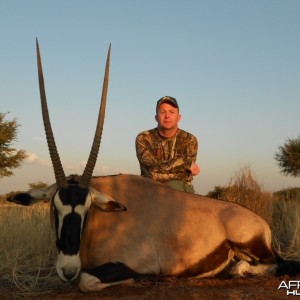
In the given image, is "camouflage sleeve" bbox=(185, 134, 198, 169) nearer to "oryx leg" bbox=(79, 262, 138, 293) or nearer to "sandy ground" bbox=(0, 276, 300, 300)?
"sandy ground" bbox=(0, 276, 300, 300)

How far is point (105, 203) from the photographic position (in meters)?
4.42

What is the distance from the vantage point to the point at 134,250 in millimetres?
4523

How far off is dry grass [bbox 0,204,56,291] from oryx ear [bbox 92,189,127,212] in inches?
38.5

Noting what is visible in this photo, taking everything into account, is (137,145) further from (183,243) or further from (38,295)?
(38,295)

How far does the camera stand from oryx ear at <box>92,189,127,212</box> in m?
4.40

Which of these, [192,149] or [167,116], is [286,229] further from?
[167,116]

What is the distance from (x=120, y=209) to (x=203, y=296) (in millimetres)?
1017

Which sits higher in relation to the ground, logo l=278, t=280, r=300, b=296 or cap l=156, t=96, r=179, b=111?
cap l=156, t=96, r=179, b=111

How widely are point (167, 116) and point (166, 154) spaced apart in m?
0.50

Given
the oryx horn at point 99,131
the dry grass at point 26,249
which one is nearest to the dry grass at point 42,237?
the dry grass at point 26,249

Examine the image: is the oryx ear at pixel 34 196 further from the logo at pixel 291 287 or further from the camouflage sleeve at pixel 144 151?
the camouflage sleeve at pixel 144 151

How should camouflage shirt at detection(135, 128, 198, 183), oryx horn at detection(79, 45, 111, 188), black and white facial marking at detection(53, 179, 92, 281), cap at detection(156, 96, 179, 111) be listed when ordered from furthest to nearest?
cap at detection(156, 96, 179, 111) < camouflage shirt at detection(135, 128, 198, 183) < oryx horn at detection(79, 45, 111, 188) < black and white facial marking at detection(53, 179, 92, 281)

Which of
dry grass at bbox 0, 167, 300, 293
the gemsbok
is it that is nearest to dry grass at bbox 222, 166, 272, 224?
dry grass at bbox 0, 167, 300, 293

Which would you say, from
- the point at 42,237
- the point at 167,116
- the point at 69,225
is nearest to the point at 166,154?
the point at 167,116
